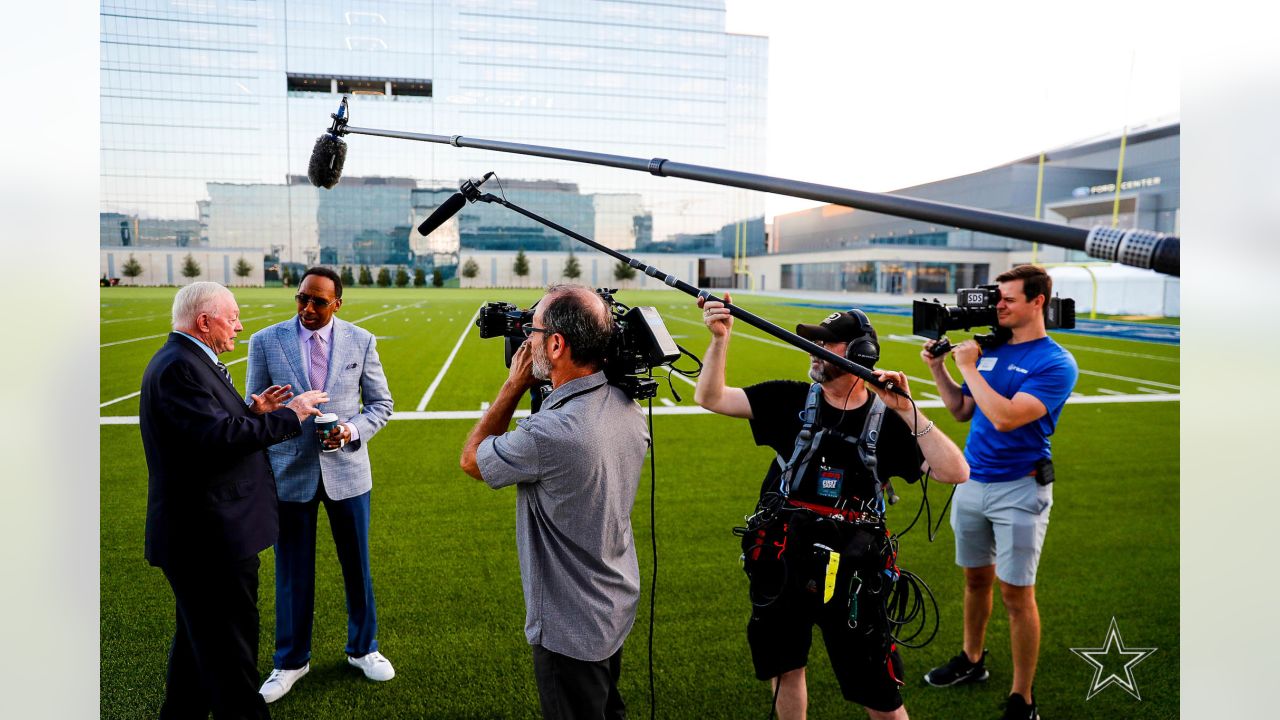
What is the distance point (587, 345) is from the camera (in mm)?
1854

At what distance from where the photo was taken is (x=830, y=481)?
220cm

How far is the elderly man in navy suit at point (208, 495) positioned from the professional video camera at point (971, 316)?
6.91ft

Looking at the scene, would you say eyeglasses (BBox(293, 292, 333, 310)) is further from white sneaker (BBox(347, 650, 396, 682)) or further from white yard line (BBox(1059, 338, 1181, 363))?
white yard line (BBox(1059, 338, 1181, 363))

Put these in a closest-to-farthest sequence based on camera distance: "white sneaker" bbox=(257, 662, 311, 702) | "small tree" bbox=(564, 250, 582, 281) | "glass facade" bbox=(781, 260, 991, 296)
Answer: "white sneaker" bbox=(257, 662, 311, 702) < "small tree" bbox=(564, 250, 582, 281) < "glass facade" bbox=(781, 260, 991, 296)

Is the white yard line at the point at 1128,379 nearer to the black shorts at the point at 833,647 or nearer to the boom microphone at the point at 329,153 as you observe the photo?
the black shorts at the point at 833,647

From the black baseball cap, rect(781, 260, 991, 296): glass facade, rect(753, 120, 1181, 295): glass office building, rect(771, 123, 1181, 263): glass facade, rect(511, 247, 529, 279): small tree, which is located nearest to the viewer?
the black baseball cap

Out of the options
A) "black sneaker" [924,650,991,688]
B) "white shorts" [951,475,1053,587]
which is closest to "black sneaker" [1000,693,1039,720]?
"black sneaker" [924,650,991,688]

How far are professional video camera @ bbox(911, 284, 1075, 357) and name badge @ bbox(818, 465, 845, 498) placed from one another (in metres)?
0.56

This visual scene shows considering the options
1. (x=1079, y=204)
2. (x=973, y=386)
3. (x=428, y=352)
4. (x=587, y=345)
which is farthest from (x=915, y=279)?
(x=587, y=345)

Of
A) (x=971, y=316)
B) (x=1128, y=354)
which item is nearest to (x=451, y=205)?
(x=971, y=316)

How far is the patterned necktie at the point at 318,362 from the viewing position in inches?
116

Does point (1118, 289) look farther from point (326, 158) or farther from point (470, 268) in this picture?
point (326, 158)

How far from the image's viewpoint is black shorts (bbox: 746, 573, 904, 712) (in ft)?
6.98
